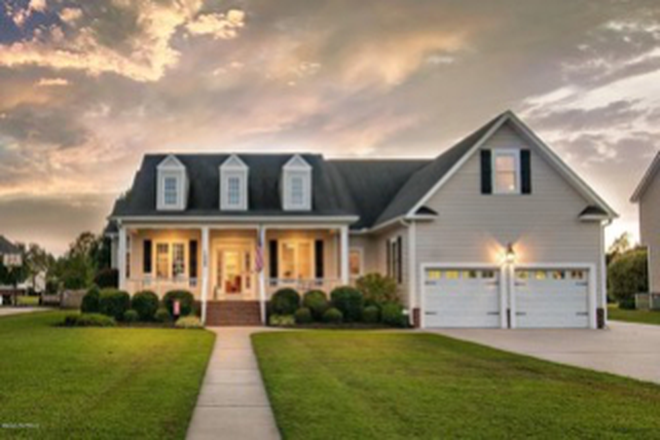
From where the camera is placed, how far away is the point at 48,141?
87.5 feet

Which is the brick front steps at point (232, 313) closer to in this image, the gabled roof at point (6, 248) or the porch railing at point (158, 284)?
the porch railing at point (158, 284)

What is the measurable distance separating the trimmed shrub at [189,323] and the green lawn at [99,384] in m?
4.45

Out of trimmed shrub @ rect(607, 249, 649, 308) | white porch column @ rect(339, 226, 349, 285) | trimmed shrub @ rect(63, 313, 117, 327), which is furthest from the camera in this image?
trimmed shrub @ rect(607, 249, 649, 308)

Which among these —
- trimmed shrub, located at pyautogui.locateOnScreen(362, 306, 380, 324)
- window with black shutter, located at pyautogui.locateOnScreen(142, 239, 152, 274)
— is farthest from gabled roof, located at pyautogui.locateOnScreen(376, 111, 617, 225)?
window with black shutter, located at pyautogui.locateOnScreen(142, 239, 152, 274)

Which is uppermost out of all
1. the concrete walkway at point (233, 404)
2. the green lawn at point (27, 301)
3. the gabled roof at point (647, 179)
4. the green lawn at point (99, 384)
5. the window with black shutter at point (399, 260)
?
the gabled roof at point (647, 179)

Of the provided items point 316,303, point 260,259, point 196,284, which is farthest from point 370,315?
point 196,284

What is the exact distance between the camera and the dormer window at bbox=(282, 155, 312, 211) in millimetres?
28844

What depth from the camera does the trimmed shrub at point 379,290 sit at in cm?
2622

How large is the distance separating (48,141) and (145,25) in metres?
8.13

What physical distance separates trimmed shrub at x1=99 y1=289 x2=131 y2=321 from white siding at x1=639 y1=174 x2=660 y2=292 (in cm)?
2732

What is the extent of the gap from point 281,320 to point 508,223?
837 centimetres

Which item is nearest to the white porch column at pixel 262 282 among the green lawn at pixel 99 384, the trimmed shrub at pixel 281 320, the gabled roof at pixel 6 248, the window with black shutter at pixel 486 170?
the trimmed shrub at pixel 281 320

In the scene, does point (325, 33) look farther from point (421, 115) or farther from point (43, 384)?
point (43, 384)

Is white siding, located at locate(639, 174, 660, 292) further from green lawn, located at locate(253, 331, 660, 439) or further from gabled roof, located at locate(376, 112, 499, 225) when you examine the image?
green lawn, located at locate(253, 331, 660, 439)
